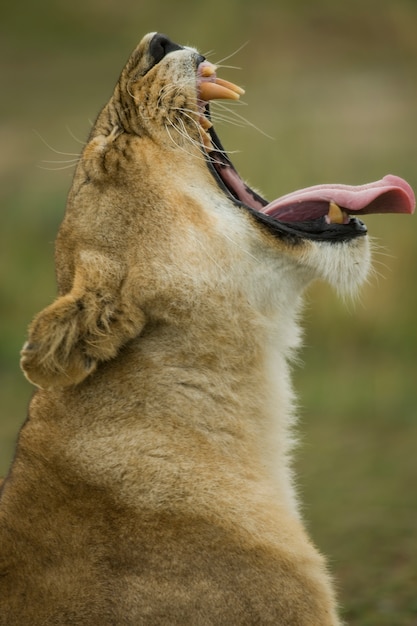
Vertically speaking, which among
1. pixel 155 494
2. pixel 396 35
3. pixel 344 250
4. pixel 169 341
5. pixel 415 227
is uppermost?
pixel 396 35

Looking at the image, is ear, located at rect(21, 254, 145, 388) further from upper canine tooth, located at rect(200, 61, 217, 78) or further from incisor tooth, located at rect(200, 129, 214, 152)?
upper canine tooth, located at rect(200, 61, 217, 78)

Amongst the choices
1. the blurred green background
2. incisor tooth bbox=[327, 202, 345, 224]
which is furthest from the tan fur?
the blurred green background

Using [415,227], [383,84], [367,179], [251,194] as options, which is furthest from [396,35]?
[251,194]

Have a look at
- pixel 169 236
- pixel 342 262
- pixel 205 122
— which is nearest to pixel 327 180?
pixel 205 122

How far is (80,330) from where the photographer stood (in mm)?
3424

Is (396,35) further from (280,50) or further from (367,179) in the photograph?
(367,179)

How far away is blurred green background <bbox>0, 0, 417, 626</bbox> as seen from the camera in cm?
678

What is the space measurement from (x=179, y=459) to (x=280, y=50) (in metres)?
12.0

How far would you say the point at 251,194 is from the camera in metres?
4.04

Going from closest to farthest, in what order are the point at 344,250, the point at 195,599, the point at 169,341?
the point at 195,599
the point at 169,341
the point at 344,250

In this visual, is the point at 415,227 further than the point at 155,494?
Yes

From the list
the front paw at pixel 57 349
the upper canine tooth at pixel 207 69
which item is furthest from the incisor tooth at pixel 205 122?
the front paw at pixel 57 349

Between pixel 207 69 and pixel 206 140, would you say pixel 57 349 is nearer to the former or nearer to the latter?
pixel 206 140

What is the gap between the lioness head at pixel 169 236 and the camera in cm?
347
